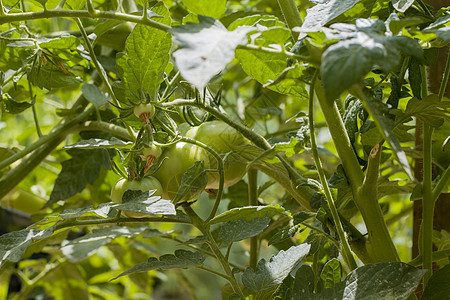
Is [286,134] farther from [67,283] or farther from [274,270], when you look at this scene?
[67,283]

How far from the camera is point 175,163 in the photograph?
0.45m

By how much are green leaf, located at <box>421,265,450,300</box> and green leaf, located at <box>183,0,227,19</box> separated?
0.25 metres

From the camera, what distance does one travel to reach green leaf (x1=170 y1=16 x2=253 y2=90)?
9.6 inches

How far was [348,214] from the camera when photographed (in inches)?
22.2

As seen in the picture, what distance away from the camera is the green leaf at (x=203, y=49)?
24 cm

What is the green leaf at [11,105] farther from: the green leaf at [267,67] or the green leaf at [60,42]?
the green leaf at [267,67]

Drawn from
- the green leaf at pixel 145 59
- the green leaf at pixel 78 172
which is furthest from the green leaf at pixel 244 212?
the green leaf at pixel 78 172

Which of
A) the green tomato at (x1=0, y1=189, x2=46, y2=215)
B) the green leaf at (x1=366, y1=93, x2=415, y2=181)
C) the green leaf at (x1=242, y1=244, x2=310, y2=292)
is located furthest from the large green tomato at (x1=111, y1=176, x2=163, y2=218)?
the green tomato at (x1=0, y1=189, x2=46, y2=215)

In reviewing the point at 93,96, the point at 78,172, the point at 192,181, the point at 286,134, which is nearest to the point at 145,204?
the point at 192,181

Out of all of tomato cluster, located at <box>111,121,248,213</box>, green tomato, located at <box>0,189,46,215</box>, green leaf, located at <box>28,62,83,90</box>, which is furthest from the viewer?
green tomato, located at <box>0,189,46,215</box>

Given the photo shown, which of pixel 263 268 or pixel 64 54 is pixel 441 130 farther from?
pixel 64 54

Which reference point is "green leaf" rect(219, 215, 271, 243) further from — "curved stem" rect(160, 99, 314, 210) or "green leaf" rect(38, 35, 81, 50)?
"green leaf" rect(38, 35, 81, 50)

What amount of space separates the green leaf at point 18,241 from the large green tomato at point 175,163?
0.10 m

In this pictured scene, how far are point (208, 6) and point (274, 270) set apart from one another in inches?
7.8
